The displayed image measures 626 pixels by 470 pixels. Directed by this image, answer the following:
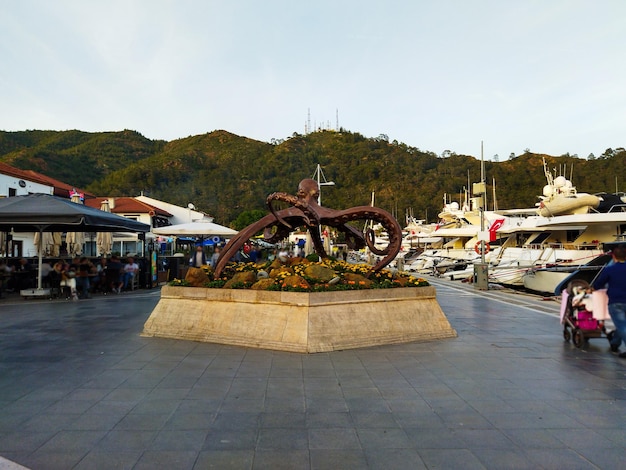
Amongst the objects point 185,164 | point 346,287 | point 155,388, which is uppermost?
point 185,164

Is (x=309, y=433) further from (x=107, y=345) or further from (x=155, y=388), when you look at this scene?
(x=107, y=345)

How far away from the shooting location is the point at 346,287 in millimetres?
7488

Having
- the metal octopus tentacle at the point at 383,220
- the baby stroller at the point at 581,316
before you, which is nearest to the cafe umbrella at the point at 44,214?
the metal octopus tentacle at the point at 383,220

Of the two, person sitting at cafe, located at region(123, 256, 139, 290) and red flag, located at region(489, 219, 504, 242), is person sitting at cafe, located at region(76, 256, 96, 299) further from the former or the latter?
red flag, located at region(489, 219, 504, 242)

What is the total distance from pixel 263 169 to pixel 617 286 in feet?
300

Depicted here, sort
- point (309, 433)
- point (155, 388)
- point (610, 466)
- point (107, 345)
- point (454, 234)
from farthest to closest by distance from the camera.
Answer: point (454, 234) → point (107, 345) → point (155, 388) → point (309, 433) → point (610, 466)

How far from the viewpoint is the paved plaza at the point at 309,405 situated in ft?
11.0

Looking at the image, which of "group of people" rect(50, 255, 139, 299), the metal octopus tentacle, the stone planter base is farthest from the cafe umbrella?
the metal octopus tentacle

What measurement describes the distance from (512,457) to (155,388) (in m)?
3.78

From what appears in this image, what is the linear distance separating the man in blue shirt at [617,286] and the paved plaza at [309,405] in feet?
2.00

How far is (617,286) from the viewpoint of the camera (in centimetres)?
614

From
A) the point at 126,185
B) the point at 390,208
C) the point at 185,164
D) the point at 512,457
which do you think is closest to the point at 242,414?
the point at 512,457

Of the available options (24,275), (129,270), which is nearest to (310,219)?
(129,270)

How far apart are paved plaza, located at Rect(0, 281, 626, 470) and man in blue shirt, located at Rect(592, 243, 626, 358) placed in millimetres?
610
